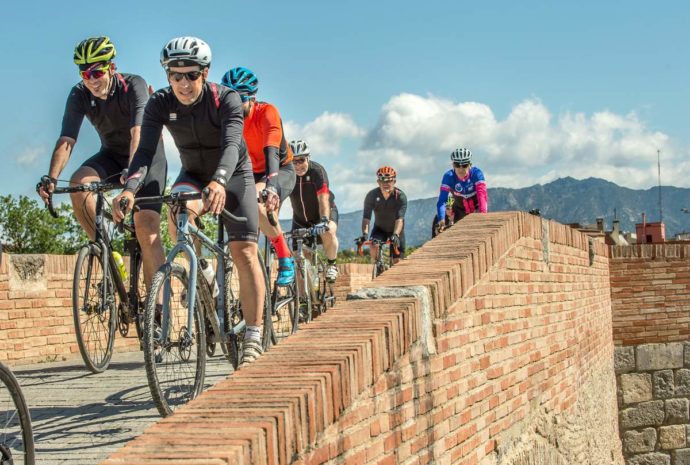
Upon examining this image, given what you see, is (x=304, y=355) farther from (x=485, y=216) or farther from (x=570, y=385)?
(x=570, y=385)

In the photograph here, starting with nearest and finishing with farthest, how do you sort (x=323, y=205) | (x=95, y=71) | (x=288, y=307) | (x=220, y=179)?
1. (x=220, y=179)
2. (x=95, y=71)
3. (x=288, y=307)
4. (x=323, y=205)

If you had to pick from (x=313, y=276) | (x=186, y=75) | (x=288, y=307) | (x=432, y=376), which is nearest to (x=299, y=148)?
(x=313, y=276)

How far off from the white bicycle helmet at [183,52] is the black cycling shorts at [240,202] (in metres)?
0.82

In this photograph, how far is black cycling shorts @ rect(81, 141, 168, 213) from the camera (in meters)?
6.44

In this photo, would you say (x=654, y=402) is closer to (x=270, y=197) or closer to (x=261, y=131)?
(x=261, y=131)

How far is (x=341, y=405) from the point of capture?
3.65m

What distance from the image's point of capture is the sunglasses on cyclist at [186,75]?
5668 millimetres

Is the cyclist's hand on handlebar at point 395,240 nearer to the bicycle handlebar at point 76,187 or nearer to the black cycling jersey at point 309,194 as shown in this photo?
the black cycling jersey at point 309,194

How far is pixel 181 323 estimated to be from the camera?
5809 mm

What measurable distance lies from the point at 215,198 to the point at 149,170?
131 cm

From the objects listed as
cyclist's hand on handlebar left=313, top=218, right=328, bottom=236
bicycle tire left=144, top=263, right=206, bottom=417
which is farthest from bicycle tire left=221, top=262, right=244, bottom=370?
cyclist's hand on handlebar left=313, top=218, right=328, bottom=236

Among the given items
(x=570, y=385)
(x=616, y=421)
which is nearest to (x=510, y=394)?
(x=570, y=385)

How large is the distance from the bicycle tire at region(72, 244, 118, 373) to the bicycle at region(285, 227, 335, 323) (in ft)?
9.03

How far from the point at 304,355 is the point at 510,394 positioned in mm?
3081
